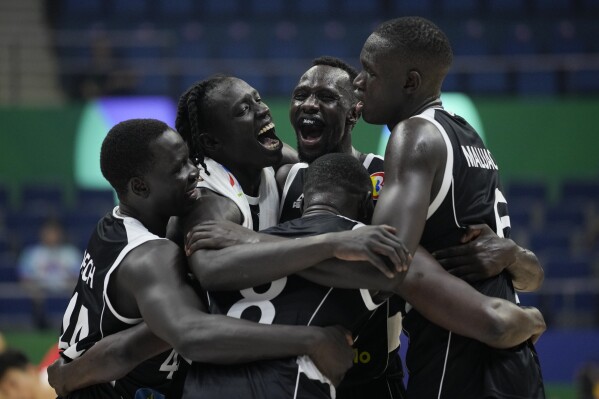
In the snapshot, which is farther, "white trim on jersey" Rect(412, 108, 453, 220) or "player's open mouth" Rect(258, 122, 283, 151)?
"player's open mouth" Rect(258, 122, 283, 151)

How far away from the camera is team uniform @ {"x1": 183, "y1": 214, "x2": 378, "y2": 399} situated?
393cm

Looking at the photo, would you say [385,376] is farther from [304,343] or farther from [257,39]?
[257,39]

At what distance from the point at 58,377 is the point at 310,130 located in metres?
1.89

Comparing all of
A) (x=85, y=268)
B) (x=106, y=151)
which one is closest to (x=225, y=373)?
(x=85, y=268)

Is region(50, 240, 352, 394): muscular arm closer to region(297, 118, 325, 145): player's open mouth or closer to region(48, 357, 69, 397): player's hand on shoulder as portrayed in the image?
region(48, 357, 69, 397): player's hand on shoulder

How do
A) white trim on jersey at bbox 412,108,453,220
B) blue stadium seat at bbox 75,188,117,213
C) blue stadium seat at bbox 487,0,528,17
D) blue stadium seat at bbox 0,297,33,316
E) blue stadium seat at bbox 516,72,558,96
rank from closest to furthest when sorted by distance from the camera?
white trim on jersey at bbox 412,108,453,220, blue stadium seat at bbox 0,297,33,316, blue stadium seat at bbox 75,188,117,213, blue stadium seat at bbox 516,72,558,96, blue stadium seat at bbox 487,0,528,17

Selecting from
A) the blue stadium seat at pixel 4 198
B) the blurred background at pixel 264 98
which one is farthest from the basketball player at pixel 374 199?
the blue stadium seat at pixel 4 198

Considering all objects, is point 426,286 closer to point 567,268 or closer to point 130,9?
point 567,268

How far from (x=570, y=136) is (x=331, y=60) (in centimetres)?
990

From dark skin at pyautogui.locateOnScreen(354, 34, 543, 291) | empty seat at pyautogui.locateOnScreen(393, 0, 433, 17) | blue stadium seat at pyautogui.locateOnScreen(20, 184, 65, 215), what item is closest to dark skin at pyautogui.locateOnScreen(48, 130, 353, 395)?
dark skin at pyautogui.locateOnScreen(354, 34, 543, 291)

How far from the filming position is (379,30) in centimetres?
445

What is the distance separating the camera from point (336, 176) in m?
4.18

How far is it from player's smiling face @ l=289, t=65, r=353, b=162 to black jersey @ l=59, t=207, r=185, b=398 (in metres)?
1.23

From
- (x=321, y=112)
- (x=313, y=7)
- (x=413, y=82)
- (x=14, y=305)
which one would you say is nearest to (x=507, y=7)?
(x=313, y=7)
